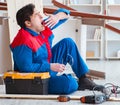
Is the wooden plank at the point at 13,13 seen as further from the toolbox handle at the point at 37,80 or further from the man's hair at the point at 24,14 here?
the toolbox handle at the point at 37,80

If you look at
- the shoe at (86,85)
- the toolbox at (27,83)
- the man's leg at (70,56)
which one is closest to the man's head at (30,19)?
the man's leg at (70,56)

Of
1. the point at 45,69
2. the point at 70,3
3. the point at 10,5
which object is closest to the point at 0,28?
the point at 10,5

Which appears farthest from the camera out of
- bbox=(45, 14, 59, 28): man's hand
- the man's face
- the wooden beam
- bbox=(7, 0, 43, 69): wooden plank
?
the wooden beam

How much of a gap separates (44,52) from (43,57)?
4 centimetres

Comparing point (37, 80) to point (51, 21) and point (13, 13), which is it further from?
point (13, 13)

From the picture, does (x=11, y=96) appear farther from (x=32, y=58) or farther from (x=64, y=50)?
(x=64, y=50)

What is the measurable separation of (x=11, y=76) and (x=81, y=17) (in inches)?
53.7

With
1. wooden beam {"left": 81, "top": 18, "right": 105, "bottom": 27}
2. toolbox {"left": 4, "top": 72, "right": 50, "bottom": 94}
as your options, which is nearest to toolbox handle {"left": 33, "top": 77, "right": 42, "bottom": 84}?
toolbox {"left": 4, "top": 72, "right": 50, "bottom": 94}

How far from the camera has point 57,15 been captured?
2.67 meters

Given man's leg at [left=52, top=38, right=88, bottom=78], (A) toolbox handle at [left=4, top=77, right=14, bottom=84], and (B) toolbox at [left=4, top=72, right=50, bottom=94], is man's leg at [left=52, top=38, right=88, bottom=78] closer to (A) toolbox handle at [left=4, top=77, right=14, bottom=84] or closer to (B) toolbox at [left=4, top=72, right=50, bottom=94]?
(B) toolbox at [left=4, top=72, right=50, bottom=94]

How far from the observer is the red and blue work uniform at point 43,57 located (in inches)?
91.7

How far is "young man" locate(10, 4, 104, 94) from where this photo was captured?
234cm

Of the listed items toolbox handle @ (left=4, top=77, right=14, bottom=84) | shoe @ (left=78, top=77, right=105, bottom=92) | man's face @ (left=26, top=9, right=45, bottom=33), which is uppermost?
man's face @ (left=26, top=9, right=45, bottom=33)

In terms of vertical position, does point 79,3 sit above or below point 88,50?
above
